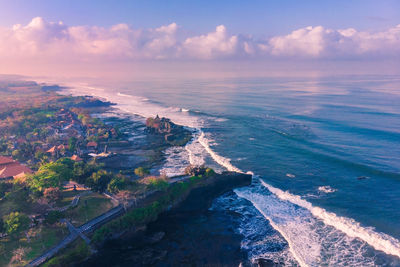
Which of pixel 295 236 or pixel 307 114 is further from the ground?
pixel 307 114

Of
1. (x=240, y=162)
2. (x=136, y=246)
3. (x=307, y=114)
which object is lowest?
(x=136, y=246)

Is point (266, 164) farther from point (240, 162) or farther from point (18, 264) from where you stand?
point (18, 264)

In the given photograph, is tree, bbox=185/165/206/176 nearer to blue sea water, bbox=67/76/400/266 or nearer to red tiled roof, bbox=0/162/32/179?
blue sea water, bbox=67/76/400/266

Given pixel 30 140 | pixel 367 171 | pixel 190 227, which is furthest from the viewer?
pixel 30 140

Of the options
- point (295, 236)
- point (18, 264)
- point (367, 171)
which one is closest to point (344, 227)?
point (295, 236)

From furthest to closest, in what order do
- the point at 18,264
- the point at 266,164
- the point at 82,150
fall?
the point at 82,150 < the point at 266,164 < the point at 18,264

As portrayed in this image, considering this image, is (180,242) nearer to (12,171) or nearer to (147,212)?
(147,212)

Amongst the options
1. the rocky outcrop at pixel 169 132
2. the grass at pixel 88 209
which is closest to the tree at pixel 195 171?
the grass at pixel 88 209
